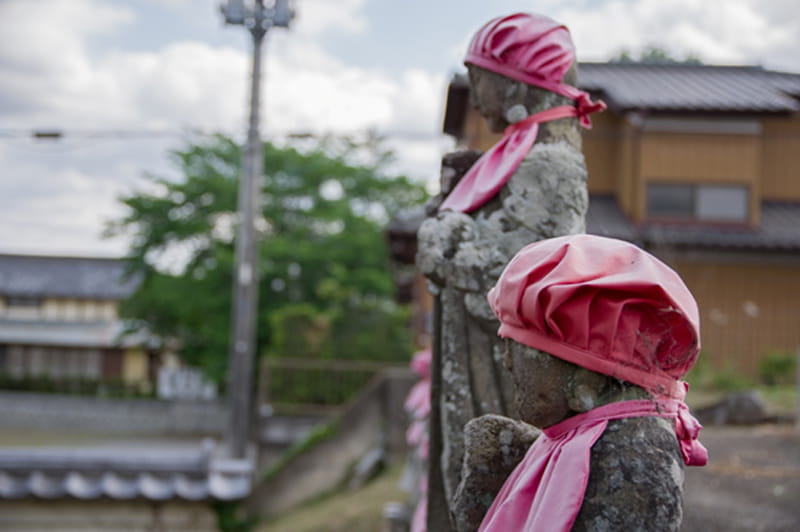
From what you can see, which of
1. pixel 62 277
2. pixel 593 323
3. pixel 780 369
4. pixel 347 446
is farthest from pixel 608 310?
pixel 62 277

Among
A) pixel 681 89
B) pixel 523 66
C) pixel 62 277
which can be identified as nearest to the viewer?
pixel 523 66

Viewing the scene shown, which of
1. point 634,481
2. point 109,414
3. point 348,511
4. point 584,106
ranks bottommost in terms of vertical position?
point 109,414

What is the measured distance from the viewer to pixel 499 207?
10.1 ft

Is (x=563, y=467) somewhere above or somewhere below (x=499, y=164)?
below

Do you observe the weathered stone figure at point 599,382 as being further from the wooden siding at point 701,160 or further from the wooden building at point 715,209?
the wooden siding at point 701,160

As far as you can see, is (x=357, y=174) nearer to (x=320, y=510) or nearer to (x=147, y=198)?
(x=147, y=198)

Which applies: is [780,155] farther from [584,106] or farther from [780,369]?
[584,106]

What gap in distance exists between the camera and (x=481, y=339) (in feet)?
10.0

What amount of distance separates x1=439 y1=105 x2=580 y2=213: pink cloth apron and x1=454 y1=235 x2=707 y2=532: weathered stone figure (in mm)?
1188

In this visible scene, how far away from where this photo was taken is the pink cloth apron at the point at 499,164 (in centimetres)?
307

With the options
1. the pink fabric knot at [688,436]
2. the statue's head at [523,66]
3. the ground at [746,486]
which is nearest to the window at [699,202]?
the ground at [746,486]

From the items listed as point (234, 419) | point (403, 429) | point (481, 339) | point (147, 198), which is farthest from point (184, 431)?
point (481, 339)

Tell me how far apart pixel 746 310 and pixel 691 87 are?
4.40 meters

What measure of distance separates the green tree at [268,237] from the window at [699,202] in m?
8.12
